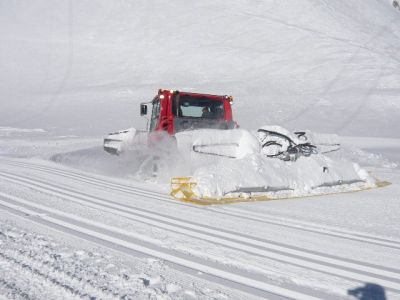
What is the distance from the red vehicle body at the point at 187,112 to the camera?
8688 mm

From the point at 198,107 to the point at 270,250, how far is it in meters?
5.46

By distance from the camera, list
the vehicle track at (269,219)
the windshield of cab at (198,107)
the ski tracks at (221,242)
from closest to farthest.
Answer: the ski tracks at (221,242) < the vehicle track at (269,219) < the windshield of cab at (198,107)

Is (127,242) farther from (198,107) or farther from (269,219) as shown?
(198,107)

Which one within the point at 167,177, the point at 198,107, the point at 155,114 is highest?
the point at 198,107

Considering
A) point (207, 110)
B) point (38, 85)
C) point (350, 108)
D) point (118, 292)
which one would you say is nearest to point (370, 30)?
point (350, 108)

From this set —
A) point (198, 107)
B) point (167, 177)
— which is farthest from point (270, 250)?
point (198, 107)

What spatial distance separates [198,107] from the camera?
908cm

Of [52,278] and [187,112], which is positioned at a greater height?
[187,112]

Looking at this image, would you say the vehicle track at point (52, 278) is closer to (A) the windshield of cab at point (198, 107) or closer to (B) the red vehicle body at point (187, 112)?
(B) the red vehicle body at point (187, 112)

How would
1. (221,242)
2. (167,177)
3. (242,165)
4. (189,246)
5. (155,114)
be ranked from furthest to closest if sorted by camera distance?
(155,114)
(167,177)
(242,165)
(221,242)
(189,246)

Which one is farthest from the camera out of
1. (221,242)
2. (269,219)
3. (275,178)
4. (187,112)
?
(187,112)

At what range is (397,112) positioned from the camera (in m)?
21.5

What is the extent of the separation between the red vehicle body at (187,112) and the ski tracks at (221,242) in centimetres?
244

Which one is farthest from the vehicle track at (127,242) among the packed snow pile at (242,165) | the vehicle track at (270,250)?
the packed snow pile at (242,165)
